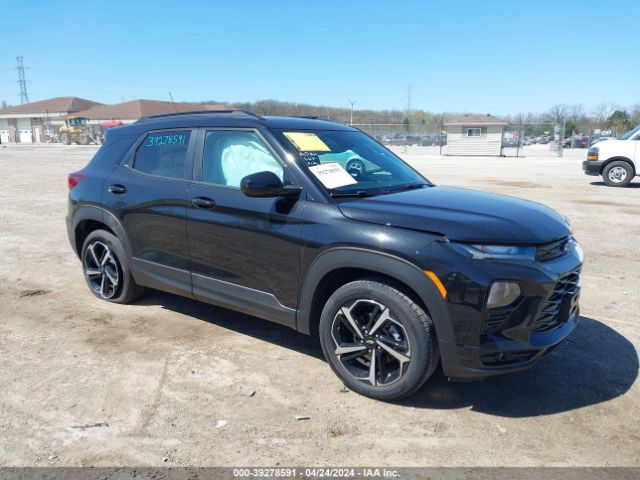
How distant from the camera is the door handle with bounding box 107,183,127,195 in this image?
15.5 ft

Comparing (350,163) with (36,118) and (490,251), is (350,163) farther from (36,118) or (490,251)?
(36,118)

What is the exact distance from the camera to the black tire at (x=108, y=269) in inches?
195

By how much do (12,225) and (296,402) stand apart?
25.9 feet

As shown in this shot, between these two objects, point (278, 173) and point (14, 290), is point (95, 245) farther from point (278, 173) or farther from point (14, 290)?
point (278, 173)

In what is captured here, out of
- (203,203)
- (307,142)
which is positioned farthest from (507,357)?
(203,203)

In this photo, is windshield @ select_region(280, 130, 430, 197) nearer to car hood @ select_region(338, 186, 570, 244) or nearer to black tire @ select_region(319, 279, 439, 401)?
car hood @ select_region(338, 186, 570, 244)

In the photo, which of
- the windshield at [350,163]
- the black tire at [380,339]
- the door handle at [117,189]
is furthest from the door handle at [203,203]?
the black tire at [380,339]

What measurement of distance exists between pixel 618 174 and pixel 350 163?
541 inches

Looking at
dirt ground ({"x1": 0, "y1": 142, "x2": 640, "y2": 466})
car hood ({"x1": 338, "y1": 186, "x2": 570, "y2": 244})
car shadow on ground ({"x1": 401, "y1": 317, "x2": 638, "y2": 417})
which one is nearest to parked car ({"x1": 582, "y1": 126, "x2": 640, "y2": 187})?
dirt ground ({"x1": 0, "y1": 142, "x2": 640, "y2": 466})

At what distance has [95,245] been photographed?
514cm

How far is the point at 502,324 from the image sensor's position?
297 centimetres

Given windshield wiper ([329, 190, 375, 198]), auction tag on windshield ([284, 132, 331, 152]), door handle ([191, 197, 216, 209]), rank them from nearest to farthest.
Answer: windshield wiper ([329, 190, 375, 198]) < auction tag on windshield ([284, 132, 331, 152]) < door handle ([191, 197, 216, 209])

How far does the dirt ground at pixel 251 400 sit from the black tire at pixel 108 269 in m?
0.13

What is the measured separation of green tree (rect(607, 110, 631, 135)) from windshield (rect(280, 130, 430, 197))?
219ft
